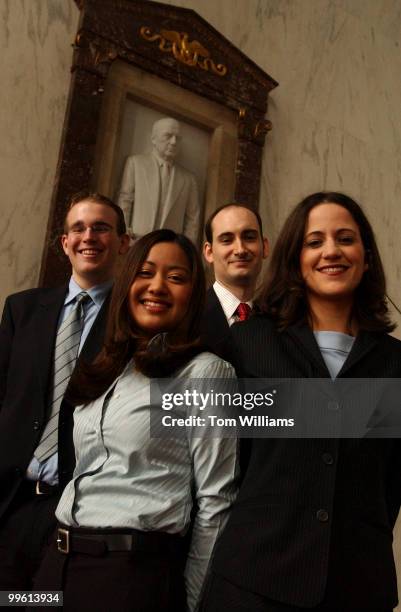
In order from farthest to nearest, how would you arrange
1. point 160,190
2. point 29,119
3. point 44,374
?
point 160,190, point 29,119, point 44,374

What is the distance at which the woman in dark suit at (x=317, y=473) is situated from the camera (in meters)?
1.25

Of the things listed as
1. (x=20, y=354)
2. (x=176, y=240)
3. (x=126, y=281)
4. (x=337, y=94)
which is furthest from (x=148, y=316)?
(x=337, y=94)

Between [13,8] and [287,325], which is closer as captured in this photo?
[287,325]

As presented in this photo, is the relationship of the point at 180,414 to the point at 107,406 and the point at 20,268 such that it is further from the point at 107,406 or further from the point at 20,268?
the point at 20,268

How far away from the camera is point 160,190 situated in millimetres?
3988

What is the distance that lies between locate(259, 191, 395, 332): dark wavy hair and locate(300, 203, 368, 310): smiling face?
0.8 inches

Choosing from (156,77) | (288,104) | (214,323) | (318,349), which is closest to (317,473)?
(318,349)

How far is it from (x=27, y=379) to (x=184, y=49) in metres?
3.06

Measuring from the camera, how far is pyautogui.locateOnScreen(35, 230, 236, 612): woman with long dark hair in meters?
1.36

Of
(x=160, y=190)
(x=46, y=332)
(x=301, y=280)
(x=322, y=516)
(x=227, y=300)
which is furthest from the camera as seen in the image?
(x=160, y=190)

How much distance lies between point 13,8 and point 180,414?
3362 mm

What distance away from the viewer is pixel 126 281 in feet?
5.53

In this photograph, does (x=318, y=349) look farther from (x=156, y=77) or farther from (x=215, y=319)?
(x=156, y=77)

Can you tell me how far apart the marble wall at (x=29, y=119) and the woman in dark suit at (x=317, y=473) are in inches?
92.8
